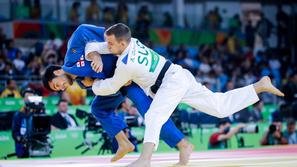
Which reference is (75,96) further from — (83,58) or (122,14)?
(122,14)

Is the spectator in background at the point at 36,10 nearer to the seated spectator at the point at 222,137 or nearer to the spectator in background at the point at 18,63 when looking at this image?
the spectator in background at the point at 18,63

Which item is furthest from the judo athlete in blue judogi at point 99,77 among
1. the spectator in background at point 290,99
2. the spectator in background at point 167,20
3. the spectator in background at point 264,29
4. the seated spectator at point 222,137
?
the spectator in background at point 264,29

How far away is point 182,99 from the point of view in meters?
6.55

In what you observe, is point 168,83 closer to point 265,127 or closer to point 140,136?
point 140,136

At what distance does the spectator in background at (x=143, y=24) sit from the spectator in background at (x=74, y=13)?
158 centimetres

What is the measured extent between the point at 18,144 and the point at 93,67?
4.09 metres

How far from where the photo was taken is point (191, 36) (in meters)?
21.2

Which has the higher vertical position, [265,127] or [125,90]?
[125,90]

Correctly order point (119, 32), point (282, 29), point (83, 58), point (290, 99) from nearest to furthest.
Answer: point (119, 32), point (83, 58), point (290, 99), point (282, 29)

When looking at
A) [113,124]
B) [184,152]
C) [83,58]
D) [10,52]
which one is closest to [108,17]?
[10,52]

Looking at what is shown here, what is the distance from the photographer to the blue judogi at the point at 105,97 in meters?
6.62

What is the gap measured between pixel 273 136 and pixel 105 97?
19.7ft

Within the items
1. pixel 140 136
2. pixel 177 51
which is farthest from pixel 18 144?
pixel 177 51

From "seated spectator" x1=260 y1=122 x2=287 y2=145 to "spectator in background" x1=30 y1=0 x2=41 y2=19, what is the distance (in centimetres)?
829
